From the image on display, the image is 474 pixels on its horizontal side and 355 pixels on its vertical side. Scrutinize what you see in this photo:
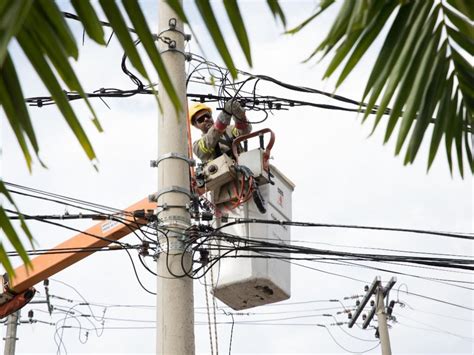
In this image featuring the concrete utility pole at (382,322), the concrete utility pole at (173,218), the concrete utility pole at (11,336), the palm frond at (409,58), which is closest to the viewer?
the palm frond at (409,58)

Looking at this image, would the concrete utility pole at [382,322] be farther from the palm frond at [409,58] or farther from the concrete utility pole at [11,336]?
the palm frond at [409,58]

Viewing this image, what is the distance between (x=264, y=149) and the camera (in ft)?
29.8

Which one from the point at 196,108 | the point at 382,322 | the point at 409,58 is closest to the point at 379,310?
the point at 382,322

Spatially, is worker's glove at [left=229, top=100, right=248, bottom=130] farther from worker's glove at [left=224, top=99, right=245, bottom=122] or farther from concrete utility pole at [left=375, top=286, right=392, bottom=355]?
concrete utility pole at [left=375, top=286, right=392, bottom=355]

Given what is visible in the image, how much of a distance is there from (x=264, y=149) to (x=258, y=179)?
12.6 inches

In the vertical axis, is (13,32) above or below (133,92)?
below

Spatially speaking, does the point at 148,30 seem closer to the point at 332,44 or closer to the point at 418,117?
the point at 332,44

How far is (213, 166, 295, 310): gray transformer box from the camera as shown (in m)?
8.46

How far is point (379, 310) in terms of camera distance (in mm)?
28906

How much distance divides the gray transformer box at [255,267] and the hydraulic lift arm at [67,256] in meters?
0.84

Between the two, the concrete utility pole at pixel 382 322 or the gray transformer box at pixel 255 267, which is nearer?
the gray transformer box at pixel 255 267

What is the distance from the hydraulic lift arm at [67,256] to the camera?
30.4 ft

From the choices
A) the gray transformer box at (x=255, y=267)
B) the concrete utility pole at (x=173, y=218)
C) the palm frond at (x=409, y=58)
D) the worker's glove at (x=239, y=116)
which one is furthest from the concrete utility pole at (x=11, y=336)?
the palm frond at (x=409, y=58)

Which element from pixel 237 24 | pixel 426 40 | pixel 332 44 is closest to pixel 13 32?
pixel 237 24
